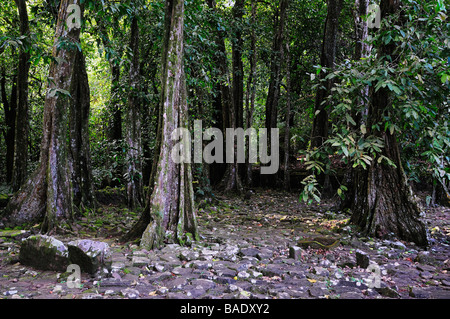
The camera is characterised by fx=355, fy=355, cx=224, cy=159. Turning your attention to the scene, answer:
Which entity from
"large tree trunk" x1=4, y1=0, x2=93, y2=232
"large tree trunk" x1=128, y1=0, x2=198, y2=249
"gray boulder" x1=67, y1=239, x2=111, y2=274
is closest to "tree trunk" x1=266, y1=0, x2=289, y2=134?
"large tree trunk" x1=128, y1=0, x2=198, y2=249

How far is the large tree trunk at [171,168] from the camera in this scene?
20.9ft

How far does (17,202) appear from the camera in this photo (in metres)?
7.66

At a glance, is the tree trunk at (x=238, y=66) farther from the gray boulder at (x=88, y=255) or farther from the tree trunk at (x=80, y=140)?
the gray boulder at (x=88, y=255)

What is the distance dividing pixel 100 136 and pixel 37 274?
1436 centimetres

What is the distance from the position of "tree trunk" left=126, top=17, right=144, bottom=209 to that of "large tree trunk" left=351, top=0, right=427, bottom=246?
6289 mm

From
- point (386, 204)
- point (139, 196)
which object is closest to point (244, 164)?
point (139, 196)

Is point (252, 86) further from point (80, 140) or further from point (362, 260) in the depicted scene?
point (362, 260)

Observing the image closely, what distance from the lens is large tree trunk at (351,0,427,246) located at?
6.89m

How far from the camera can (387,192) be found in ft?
23.3

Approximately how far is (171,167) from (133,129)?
443 centimetres

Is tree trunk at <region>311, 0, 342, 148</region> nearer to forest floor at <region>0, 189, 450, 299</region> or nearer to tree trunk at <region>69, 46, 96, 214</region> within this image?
forest floor at <region>0, 189, 450, 299</region>

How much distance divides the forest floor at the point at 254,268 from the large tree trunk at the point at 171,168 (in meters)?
0.39
